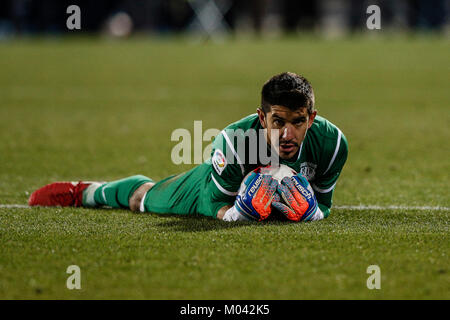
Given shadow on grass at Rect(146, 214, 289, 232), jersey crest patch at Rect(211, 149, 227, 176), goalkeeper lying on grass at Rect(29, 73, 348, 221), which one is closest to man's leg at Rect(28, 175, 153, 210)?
goalkeeper lying on grass at Rect(29, 73, 348, 221)

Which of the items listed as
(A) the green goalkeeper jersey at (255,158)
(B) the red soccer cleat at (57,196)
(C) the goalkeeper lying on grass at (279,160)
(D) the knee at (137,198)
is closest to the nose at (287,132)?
(C) the goalkeeper lying on grass at (279,160)

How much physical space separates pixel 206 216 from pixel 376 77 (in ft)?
45.8

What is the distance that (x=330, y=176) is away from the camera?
5.57 m

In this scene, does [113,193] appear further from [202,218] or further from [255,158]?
[255,158]

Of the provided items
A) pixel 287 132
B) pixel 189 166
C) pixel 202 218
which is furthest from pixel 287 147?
pixel 189 166

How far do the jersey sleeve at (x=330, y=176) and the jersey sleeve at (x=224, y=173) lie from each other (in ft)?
2.03

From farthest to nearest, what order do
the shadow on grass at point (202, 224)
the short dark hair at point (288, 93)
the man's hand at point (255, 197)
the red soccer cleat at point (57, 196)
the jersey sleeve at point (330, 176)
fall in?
the red soccer cleat at point (57, 196), the jersey sleeve at point (330, 176), the shadow on grass at point (202, 224), the man's hand at point (255, 197), the short dark hair at point (288, 93)

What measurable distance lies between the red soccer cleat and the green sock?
76 millimetres

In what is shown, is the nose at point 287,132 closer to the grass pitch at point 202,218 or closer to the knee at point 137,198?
the grass pitch at point 202,218

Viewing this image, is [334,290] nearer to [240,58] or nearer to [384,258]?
[384,258]

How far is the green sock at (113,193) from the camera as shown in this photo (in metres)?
6.21

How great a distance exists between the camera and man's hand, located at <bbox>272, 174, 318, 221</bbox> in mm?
5305

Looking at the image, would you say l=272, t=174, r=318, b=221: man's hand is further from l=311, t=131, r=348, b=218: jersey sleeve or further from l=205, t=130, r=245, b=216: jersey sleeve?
l=205, t=130, r=245, b=216: jersey sleeve

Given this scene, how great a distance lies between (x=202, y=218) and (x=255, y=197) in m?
0.68
